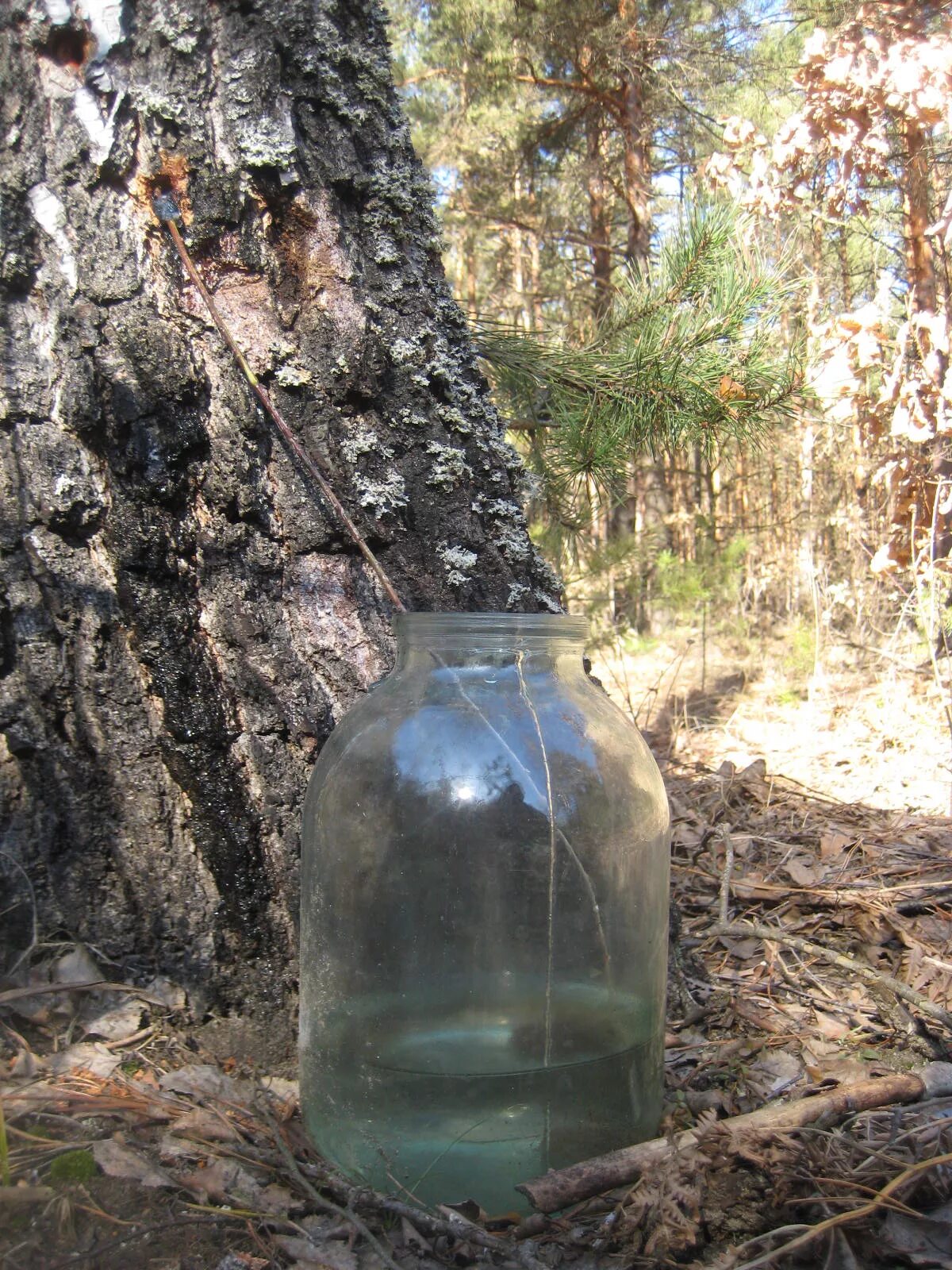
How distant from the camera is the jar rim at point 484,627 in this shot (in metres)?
1.19

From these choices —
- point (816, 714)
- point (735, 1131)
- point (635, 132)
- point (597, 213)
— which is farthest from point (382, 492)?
point (597, 213)

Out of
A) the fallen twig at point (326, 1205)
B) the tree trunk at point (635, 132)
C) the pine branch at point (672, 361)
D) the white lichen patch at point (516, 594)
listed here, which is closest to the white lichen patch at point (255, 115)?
the white lichen patch at point (516, 594)

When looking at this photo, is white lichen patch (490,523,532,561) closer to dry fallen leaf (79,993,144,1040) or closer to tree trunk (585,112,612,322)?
dry fallen leaf (79,993,144,1040)

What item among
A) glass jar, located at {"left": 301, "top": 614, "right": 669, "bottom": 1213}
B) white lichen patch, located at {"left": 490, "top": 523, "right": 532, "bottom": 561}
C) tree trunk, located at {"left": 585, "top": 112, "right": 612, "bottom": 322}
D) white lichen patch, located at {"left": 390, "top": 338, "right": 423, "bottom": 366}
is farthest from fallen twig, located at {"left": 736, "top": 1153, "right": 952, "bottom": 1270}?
tree trunk, located at {"left": 585, "top": 112, "right": 612, "bottom": 322}

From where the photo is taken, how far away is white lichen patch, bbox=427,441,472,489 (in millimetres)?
1493

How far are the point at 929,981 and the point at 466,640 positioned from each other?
3.36ft

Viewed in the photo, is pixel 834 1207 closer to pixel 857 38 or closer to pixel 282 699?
pixel 282 699

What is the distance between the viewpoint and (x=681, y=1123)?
124 centimetres

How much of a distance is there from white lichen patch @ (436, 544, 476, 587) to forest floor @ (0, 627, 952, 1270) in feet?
2.32

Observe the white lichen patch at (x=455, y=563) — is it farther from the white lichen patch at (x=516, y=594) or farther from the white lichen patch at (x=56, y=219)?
the white lichen patch at (x=56, y=219)

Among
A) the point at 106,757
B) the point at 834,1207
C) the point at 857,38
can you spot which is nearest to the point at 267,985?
the point at 106,757

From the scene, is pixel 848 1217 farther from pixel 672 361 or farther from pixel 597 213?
pixel 597 213

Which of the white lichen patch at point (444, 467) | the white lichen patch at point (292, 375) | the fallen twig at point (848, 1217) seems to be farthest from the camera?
the white lichen patch at point (444, 467)

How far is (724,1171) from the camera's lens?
1063mm
